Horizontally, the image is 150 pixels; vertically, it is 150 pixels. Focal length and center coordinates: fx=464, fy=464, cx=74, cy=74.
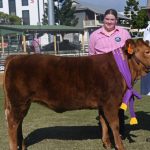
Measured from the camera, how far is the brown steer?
617 cm

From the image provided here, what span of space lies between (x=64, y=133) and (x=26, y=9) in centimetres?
8324

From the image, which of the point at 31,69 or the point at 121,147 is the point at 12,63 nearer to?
the point at 31,69

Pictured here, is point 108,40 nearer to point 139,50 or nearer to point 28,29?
point 139,50

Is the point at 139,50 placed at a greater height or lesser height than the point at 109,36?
lesser

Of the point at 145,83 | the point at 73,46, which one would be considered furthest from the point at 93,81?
the point at 73,46

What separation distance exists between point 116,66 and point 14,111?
1508mm

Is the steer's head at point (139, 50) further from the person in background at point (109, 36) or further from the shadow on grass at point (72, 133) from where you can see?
the shadow on grass at point (72, 133)

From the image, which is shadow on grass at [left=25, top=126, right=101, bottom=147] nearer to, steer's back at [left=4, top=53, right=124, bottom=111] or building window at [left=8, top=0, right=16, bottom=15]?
steer's back at [left=4, top=53, right=124, bottom=111]

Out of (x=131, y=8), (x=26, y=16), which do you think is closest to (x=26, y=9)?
(x=26, y=16)

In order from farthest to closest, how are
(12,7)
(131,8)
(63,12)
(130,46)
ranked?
(12,7)
(63,12)
(131,8)
(130,46)

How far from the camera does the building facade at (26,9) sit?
8638 centimetres

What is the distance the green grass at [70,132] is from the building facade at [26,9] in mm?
75364

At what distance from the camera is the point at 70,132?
812 cm

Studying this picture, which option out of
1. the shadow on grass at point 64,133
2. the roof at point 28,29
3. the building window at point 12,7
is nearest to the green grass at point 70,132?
the shadow on grass at point 64,133
